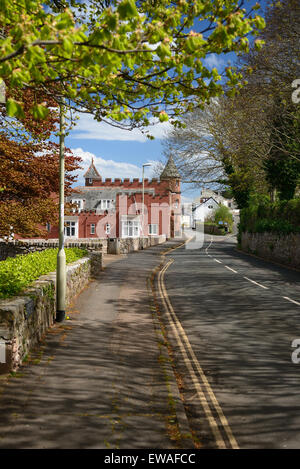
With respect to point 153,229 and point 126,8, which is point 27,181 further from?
point 153,229

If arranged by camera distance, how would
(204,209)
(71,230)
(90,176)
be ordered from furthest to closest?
(204,209) < (90,176) < (71,230)

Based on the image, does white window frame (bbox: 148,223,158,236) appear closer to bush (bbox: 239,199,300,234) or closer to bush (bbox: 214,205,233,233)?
bush (bbox: 239,199,300,234)

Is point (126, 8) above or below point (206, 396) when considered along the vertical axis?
above

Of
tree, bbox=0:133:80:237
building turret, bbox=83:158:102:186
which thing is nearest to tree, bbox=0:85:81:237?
tree, bbox=0:133:80:237

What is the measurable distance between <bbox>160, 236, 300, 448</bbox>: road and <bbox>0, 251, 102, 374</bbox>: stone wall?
267 cm

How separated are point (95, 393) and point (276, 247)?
24108 mm

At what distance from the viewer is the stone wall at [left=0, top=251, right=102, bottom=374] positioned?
241 inches

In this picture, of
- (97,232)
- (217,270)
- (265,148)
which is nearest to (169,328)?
(217,270)

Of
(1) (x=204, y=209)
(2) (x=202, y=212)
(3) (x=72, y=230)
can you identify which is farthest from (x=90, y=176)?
(2) (x=202, y=212)

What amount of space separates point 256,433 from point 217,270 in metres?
16.3

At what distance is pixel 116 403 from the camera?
5312 millimetres

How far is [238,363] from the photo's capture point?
721 centimetres

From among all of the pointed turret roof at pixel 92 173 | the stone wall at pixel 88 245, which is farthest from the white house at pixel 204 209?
the stone wall at pixel 88 245
